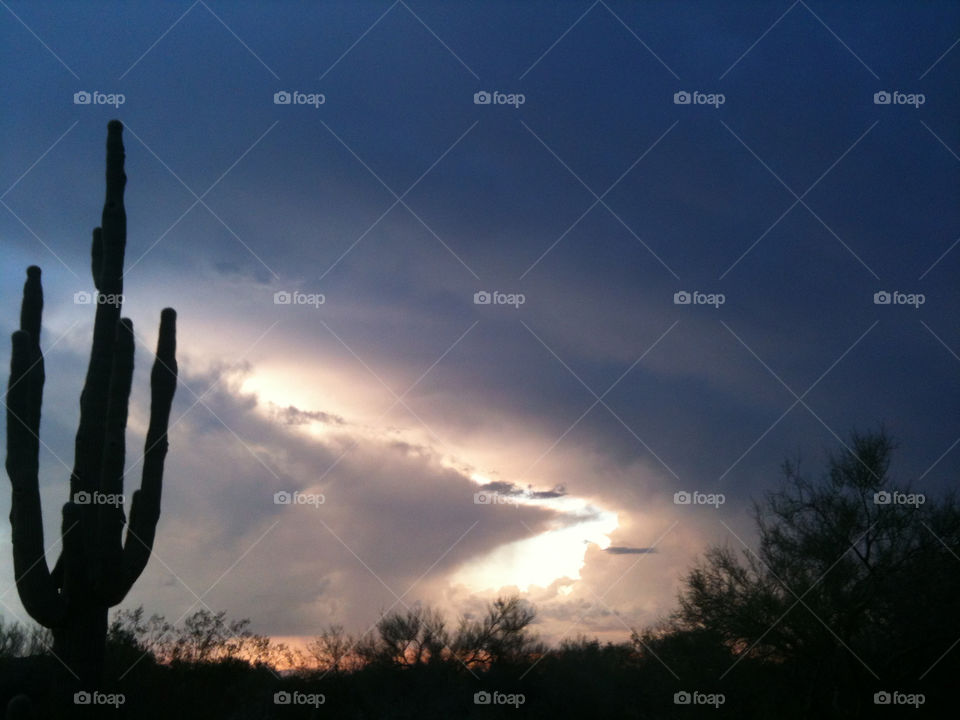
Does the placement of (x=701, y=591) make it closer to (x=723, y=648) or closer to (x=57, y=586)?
(x=723, y=648)

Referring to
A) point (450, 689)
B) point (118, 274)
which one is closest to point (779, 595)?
point (450, 689)

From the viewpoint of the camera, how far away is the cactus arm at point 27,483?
469 inches

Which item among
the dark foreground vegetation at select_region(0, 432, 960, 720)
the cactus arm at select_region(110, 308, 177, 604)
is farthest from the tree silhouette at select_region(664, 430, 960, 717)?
the cactus arm at select_region(110, 308, 177, 604)

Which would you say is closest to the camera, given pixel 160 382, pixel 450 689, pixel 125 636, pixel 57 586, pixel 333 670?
pixel 57 586

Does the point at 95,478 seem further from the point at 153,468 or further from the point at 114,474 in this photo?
the point at 153,468

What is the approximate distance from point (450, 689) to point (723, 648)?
8.16 metres

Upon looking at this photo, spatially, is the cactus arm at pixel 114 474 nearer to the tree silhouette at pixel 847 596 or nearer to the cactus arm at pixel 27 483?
the cactus arm at pixel 27 483

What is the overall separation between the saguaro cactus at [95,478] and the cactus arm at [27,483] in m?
0.02

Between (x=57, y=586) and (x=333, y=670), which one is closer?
(x=57, y=586)

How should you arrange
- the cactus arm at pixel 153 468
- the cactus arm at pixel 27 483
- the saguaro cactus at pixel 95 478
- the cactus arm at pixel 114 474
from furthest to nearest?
the cactus arm at pixel 153 468 → the cactus arm at pixel 114 474 → the saguaro cactus at pixel 95 478 → the cactus arm at pixel 27 483

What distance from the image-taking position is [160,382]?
13.6 m

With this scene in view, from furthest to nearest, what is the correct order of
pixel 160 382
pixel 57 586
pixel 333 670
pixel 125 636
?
1. pixel 333 670
2. pixel 125 636
3. pixel 160 382
4. pixel 57 586

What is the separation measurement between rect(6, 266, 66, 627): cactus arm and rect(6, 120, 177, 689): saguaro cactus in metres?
0.02

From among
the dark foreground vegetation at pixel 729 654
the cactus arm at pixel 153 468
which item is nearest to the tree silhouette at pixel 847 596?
the dark foreground vegetation at pixel 729 654
